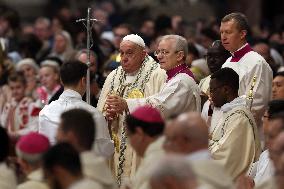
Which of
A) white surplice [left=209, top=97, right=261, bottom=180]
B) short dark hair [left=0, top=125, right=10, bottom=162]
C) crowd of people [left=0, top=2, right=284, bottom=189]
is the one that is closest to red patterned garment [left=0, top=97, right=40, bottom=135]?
crowd of people [left=0, top=2, right=284, bottom=189]

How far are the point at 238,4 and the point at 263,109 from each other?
47.8 ft

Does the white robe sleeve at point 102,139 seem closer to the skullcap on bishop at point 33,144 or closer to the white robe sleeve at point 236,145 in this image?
the white robe sleeve at point 236,145

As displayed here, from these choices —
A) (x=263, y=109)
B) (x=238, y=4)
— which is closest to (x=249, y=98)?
(x=263, y=109)

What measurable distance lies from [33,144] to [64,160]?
2.86 feet

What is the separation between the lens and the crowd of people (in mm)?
8891

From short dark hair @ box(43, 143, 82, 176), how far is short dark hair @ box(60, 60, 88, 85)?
3.09 metres

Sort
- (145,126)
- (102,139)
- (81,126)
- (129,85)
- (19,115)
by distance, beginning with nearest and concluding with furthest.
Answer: (81,126) < (145,126) < (102,139) < (129,85) < (19,115)

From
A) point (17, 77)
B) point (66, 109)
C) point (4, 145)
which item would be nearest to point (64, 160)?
point (4, 145)

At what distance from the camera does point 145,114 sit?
9.86m

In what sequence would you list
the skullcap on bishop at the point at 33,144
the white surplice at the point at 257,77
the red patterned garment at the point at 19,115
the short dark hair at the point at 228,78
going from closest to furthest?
the skullcap on bishop at the point at 33,144, the short dark hair at the point at 228,78, the white surplice at the point at 257,77, the red patterned garment at the point at 19,115

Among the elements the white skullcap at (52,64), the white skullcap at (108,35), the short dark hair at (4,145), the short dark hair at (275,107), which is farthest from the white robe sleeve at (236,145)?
the white skullcap at (108,35)

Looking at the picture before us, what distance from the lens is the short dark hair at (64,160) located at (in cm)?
868

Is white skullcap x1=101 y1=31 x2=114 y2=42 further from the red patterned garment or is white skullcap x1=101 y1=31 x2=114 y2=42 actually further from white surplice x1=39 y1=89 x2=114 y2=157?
white surplice x1=39 y1=89 x2=114 y2=157

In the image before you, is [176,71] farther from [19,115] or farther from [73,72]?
[19,115]
